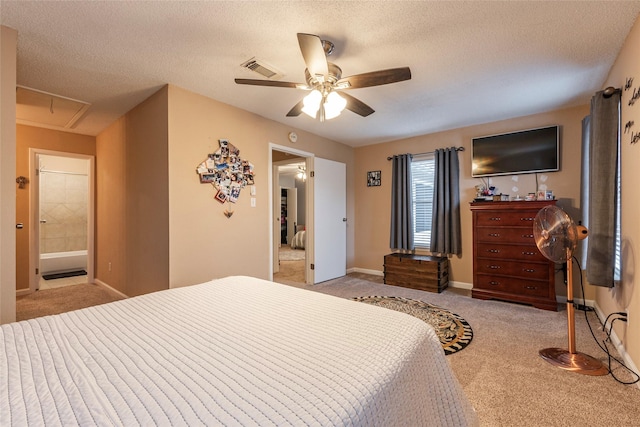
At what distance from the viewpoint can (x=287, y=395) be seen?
725mm

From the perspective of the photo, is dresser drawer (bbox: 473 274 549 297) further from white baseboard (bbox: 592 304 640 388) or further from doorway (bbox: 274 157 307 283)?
doorway (bbox: 274 157 307 283)

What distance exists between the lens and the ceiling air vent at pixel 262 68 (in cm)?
231

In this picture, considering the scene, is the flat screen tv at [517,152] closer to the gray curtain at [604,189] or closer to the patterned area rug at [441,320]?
the gray curtain at [604,189]

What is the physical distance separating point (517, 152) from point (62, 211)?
820 cm

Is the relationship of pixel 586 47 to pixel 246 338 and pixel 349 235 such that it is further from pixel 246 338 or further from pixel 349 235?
pixel 349 235

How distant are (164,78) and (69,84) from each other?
0.99 meters

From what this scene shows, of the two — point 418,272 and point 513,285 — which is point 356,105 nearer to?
point 418,272

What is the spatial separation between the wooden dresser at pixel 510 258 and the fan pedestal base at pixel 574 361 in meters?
1.16

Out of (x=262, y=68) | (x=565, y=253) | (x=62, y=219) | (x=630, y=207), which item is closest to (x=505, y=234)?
(x=565, y=253)

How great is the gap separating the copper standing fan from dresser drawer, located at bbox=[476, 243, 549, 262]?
3.53 feet

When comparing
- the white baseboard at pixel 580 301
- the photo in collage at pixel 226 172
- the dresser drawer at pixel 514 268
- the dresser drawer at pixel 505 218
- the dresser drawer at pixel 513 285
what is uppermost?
the photo in collage at pixel 226 172

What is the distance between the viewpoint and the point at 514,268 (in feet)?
10.9

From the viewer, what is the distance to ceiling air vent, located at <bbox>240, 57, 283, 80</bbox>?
90.8 inches

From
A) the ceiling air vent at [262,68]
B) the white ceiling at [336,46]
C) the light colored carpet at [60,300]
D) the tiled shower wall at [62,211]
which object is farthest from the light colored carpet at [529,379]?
the tiled shower wall at [62,211]
